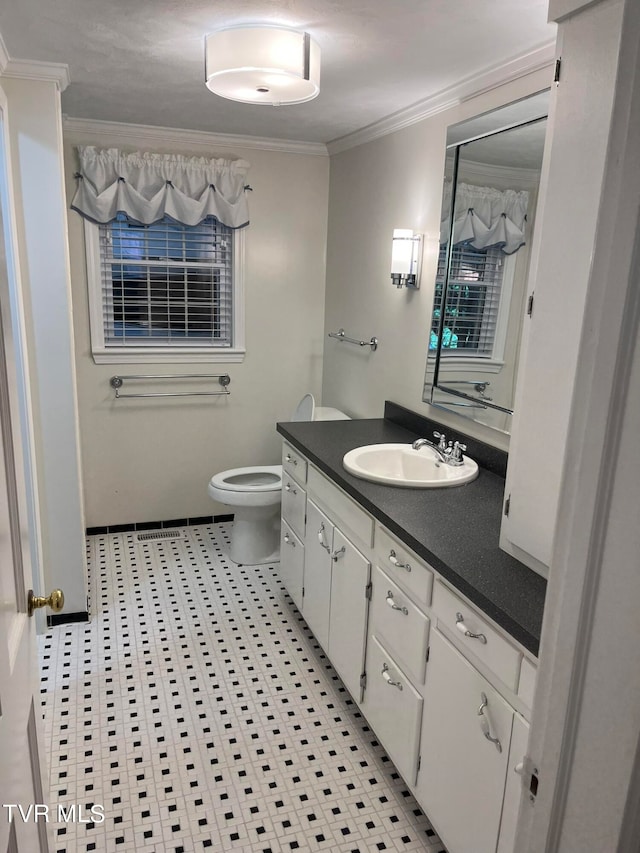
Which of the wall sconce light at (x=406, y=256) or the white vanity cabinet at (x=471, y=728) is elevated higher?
the wall sconce light at (x=406, y=256)

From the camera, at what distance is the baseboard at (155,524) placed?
3.90 metres

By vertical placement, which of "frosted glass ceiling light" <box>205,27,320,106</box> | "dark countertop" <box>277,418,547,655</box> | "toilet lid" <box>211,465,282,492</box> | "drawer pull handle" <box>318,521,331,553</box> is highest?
"frosted glass ceiling light" <box>205,27,320,106</box>

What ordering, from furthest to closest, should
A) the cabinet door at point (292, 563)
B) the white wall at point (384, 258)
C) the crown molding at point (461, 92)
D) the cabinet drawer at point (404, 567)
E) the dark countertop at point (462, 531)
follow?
the cabinet door at point (292, 563) → the white wall at point (384, 258) → the crown molding at point (461, 92) → the cabinet drawer at point (404, 567) → the dark countertop at point (462, 531)

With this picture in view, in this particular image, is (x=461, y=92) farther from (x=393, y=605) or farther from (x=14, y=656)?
(x=14, y=656)

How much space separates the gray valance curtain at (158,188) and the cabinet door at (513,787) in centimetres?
305

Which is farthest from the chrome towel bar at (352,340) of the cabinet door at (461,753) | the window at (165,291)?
the cabinet door at (461,753)

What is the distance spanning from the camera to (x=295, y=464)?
287cm

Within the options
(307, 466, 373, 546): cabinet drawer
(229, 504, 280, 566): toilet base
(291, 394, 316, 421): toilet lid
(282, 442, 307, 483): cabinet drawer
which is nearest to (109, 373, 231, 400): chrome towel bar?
(291, 394, 316, 421): toilet lid

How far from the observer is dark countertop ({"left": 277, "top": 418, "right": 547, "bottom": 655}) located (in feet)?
4.76

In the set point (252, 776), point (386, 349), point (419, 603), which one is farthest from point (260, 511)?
point (419, 603)

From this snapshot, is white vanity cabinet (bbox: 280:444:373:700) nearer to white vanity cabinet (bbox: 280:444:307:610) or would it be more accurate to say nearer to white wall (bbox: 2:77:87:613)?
white vanity cabinet (bbox: 280:444:307:610)

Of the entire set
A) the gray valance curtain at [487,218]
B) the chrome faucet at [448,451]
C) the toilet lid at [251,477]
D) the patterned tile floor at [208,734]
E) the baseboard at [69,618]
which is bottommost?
the patterned tile floor at [208,734]

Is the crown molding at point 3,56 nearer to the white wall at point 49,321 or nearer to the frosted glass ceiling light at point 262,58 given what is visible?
the white wall at point 49,321

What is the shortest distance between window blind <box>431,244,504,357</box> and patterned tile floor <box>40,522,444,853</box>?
1.49 meters
